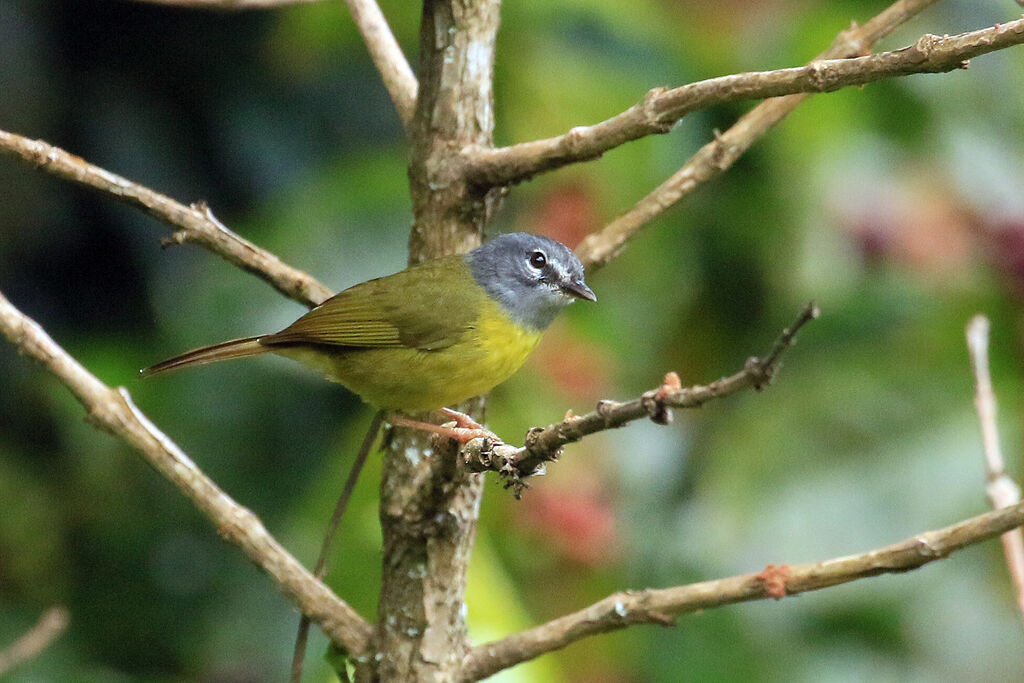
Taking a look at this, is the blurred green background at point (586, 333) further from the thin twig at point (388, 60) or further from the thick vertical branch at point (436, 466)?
the thin twig at point (388, 60)

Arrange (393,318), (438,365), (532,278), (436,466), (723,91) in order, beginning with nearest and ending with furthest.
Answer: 1. (723,91)
2. (436,466)
3. (438,365)
4. (393,318)
5. (532,278)

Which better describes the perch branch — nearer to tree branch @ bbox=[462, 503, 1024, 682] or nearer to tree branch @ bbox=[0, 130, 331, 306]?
tree branch @ bbox=[462, 503, 1024, 682]

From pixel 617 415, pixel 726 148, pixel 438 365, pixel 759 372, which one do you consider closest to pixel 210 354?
pixel 438 365

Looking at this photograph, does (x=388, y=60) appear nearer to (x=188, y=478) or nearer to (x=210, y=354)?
(x=210, y=354)

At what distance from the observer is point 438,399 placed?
2.58 m

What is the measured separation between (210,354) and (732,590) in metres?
1.42

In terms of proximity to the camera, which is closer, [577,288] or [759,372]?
[759,372]

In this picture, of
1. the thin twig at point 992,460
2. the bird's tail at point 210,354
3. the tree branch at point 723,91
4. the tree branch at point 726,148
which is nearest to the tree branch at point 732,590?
the thin twig at point 992,460

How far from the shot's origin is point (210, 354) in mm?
2688

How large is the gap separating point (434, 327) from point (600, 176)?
1245mm

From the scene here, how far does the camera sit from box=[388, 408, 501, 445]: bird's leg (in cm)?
197

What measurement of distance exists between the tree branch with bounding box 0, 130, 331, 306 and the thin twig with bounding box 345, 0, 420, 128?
0.40 meters

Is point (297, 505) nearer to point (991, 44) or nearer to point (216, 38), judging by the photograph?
point (216, 38)

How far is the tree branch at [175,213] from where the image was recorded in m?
A: 2.05
